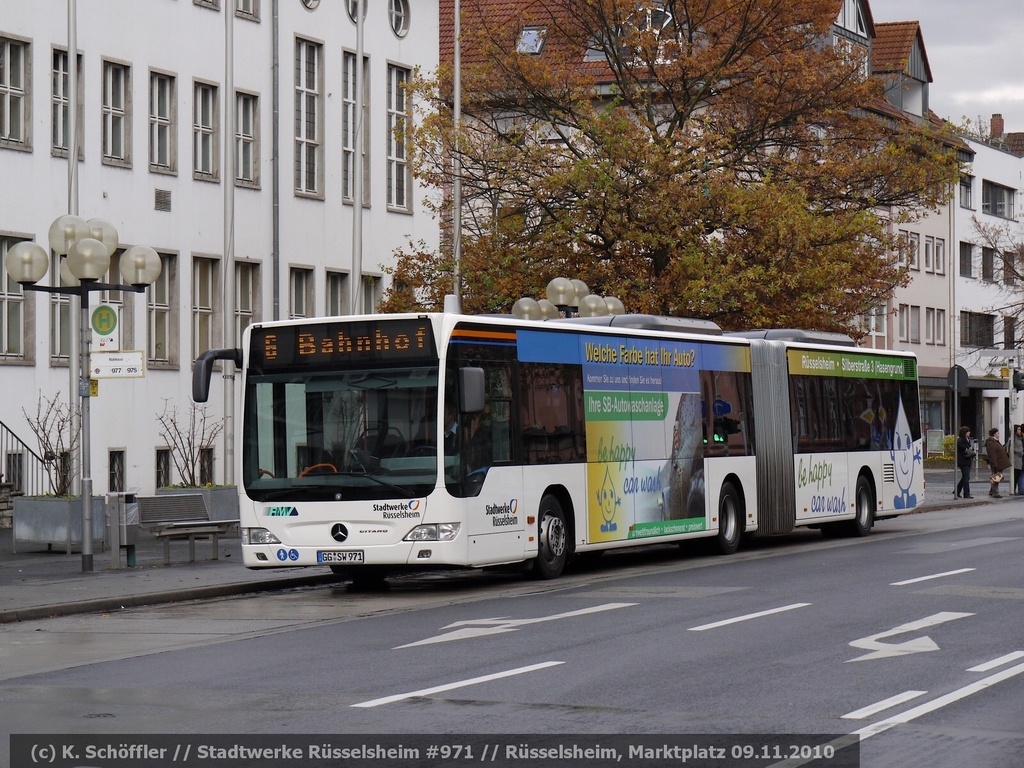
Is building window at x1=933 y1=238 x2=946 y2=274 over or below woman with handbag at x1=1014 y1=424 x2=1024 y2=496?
over

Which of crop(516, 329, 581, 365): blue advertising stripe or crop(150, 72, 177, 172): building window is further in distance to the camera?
crop(150, 72, 177, 172): building window

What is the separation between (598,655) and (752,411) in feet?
45.4

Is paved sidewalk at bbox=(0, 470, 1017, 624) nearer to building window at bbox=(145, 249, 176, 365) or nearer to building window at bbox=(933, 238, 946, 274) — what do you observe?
building window at bbox=(145, 249, 176, 365)

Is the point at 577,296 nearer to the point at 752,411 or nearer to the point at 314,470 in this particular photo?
the point at 752,411

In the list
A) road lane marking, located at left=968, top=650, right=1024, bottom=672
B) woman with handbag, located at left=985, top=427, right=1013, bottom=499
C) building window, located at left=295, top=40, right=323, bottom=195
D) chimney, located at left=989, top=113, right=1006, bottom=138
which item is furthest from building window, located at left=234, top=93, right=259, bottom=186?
chimney, located at left=989, top=113, right=1006, bottom=138

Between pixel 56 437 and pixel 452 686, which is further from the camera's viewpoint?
pixel 56 437

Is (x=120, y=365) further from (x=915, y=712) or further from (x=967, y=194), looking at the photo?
(x=967, y=194)

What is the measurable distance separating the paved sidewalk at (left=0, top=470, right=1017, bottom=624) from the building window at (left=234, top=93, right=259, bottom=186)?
1283cm

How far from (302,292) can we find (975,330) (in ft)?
171

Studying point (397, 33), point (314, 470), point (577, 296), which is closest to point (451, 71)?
point (397, 33)

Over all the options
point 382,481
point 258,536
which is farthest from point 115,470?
point 382,481

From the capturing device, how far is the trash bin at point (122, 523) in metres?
22.2

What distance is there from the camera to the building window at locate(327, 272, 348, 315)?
41.0m

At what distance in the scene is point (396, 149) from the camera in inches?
1681
